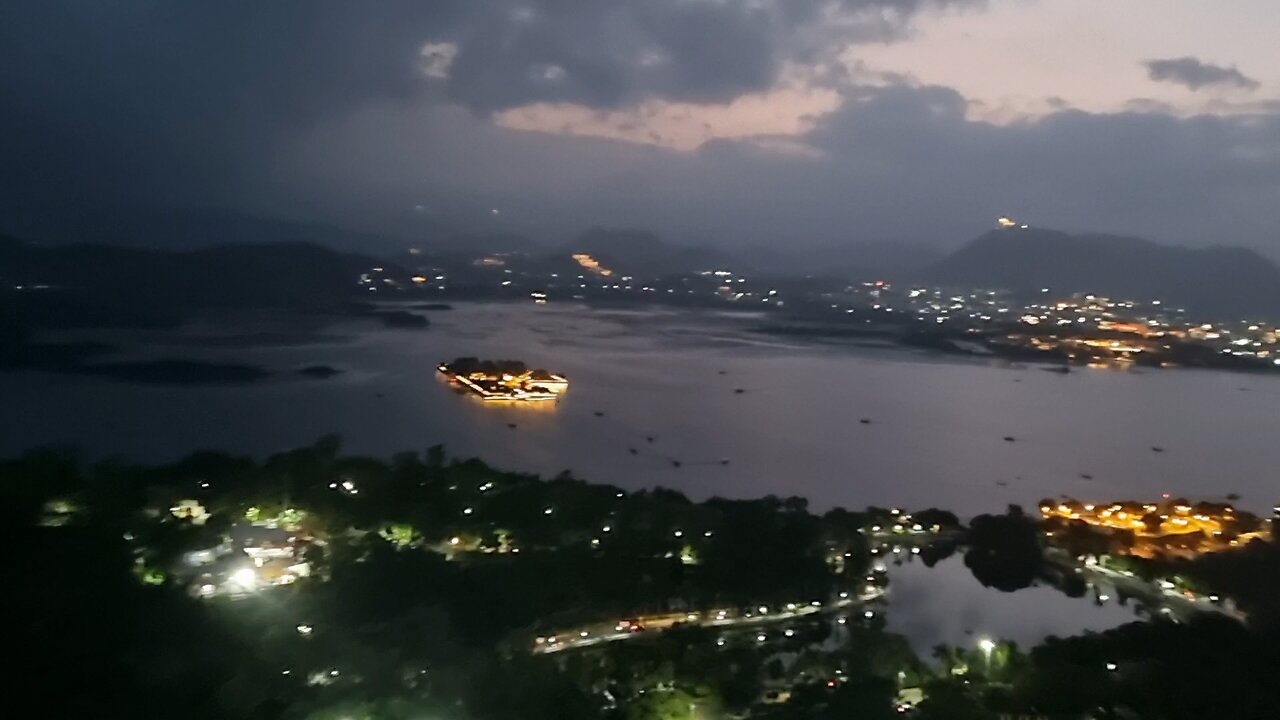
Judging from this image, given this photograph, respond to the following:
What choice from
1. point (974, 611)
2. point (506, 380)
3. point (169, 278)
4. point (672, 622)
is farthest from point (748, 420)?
point (169, 278)

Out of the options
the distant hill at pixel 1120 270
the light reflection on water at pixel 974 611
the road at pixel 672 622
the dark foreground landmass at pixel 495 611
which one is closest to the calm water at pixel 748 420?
the light reflection on water at pixel 974 611

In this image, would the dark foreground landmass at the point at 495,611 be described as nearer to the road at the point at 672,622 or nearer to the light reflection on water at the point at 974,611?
the road at the point at 672,622

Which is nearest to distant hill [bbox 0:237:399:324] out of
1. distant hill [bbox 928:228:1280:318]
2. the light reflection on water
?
the light reflection on water

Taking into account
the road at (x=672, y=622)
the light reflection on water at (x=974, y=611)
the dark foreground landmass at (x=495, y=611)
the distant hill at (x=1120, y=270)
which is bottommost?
the light reflection on water at (x=974, y=611)

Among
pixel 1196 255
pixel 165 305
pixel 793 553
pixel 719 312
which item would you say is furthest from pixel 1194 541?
pixel 1196 255

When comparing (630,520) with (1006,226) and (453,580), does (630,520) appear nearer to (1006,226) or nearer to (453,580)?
(453,580)

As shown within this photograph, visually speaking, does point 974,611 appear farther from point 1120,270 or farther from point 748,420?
point 1120,270
